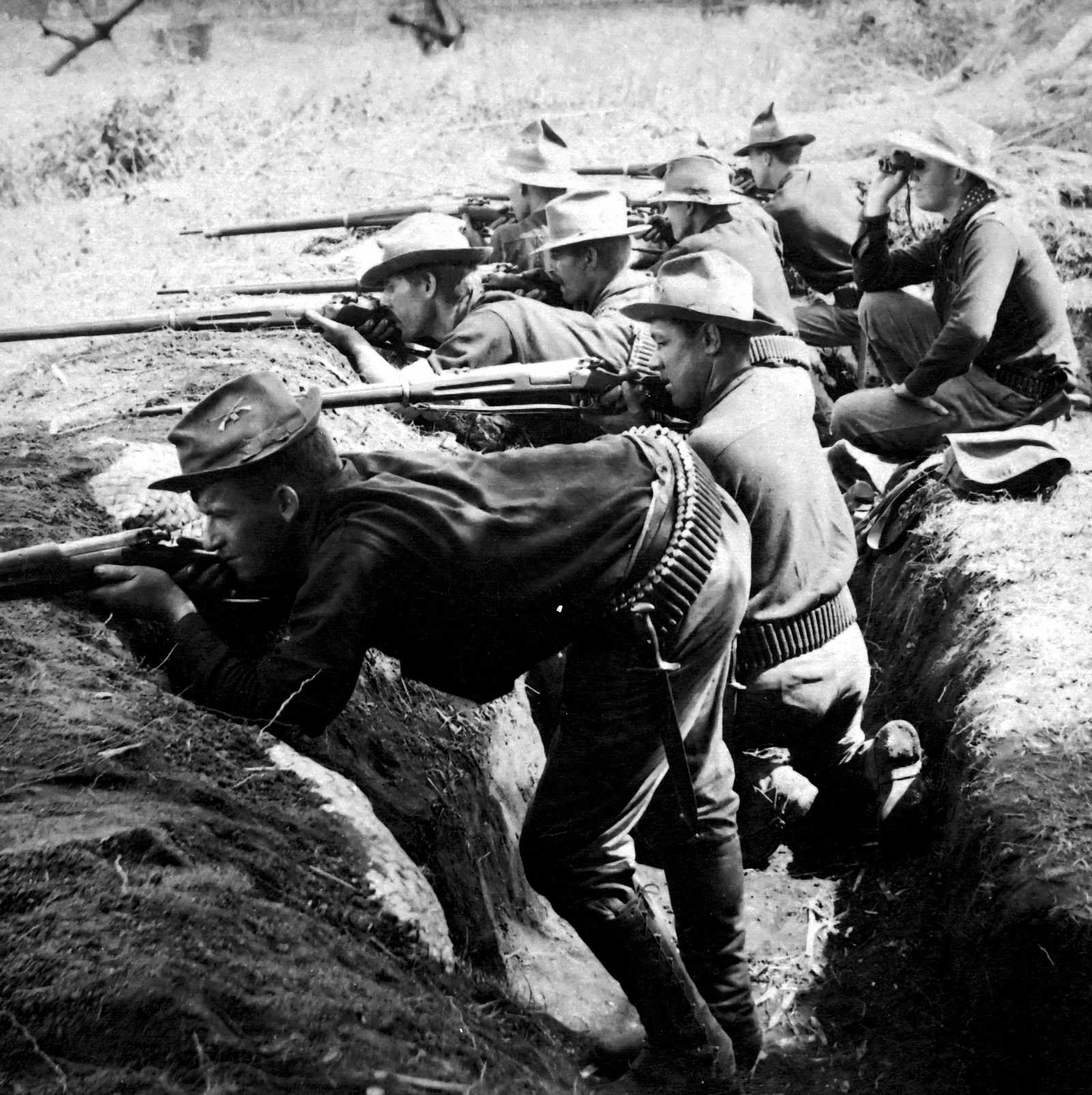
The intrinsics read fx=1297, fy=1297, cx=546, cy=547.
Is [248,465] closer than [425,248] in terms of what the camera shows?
Yes

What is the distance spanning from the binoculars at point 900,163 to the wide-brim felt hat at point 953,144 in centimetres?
6

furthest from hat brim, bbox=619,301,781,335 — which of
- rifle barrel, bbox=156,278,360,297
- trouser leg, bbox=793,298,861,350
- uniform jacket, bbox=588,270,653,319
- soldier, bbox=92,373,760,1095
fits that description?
trouser leg, bbox=793,298,861,350

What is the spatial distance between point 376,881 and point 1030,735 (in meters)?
2.60

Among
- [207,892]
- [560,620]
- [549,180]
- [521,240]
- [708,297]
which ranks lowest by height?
[521,240]

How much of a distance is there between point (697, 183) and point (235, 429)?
5.52m

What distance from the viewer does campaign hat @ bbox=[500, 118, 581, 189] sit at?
898cm

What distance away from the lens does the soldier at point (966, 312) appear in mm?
6793

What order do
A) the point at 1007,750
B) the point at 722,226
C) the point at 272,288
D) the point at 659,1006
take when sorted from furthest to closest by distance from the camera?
the point at 722,226, the point at 272,288, the point at 1007,750, the point at 659,1006

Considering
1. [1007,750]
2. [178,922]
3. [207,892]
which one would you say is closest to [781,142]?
[1007,750]

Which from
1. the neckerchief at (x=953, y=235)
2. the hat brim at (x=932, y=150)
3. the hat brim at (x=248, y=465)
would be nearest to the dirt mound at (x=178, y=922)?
the hat brim at (x=248, y=465)

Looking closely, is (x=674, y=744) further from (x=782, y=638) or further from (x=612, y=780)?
(x=782, y=638)

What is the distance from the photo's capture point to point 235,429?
334 cm

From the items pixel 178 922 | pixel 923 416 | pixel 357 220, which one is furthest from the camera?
pixel 357 220

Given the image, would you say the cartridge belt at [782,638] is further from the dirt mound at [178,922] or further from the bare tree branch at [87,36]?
the bare tree branch at [87,36]
